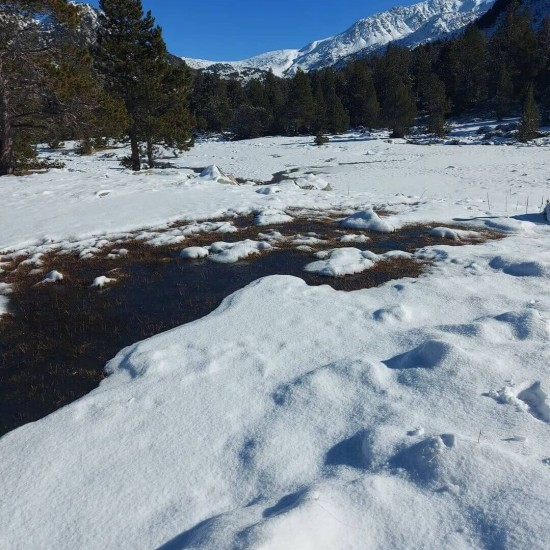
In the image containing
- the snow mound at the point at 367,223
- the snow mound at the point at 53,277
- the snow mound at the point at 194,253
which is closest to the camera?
the snow mound at the point at 53,277

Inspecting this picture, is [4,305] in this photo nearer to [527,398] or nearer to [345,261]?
[345,261]

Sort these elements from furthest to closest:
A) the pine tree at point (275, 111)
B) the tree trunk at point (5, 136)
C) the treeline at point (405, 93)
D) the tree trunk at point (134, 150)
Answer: the pine tree at point (275, 111)
the treeline at point (405, 93)
the tree trunk at point (134, 150)
the tree trunk at point (5, 136)

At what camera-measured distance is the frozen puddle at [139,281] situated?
14.2 feet

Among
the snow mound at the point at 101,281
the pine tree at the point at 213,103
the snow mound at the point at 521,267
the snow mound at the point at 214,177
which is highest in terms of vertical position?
the pine tree at the point at 213,103

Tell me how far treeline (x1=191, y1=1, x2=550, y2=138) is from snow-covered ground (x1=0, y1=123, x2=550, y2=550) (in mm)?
42164

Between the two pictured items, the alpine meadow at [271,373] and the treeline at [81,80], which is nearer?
the alpine meadow at [271,373]

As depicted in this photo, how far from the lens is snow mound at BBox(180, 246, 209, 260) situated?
7.58m

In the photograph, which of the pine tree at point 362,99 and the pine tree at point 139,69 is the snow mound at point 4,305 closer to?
the pine tree at point 139,69

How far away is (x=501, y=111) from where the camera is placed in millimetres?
50219

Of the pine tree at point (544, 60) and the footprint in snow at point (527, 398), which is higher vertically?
the pine tree at point (544, 60)

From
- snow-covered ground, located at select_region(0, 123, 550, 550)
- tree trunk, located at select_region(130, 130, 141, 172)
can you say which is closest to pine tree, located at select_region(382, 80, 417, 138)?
tree trunk, located at select_region(130, 130, 141, 172)

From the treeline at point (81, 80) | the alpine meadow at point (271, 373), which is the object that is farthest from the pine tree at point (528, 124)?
the treeline at point (81, 80)

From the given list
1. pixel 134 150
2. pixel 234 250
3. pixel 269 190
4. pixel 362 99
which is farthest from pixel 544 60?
pixel 234 250

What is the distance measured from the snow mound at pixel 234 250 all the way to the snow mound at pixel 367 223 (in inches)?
96.6
